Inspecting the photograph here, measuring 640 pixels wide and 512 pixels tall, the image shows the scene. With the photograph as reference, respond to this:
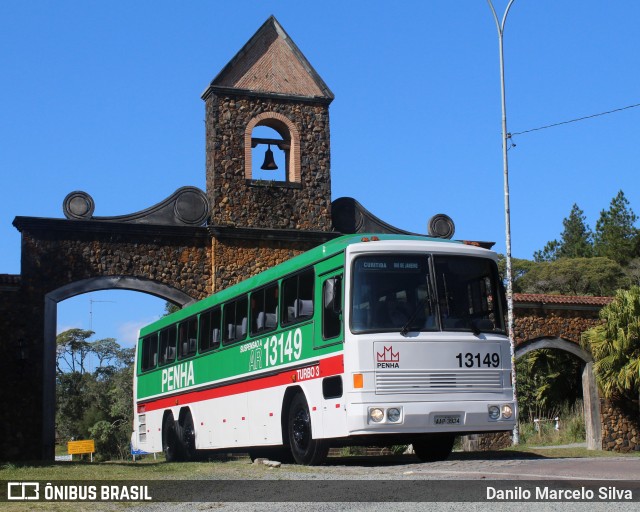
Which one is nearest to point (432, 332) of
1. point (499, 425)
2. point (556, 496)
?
point (499, 425)

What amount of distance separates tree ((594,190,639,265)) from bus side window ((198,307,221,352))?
5397 centimetres

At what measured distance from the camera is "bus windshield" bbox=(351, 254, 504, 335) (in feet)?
47.0

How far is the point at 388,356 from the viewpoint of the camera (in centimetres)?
1416

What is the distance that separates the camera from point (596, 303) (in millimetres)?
30734

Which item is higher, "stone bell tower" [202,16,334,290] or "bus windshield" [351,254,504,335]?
"stone bell tower" [202,16,334,290]

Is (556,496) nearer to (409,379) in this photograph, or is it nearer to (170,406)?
(409,379)

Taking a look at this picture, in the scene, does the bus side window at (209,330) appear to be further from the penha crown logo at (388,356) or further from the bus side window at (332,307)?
the penha crown logo at (388,356)

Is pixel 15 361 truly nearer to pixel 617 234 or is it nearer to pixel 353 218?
pixel 353 218

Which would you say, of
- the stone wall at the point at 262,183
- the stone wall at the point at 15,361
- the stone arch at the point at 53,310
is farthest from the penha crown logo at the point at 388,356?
the stone wall at the point at 262,183

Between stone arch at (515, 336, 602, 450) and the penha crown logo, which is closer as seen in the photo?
the penha crown logo

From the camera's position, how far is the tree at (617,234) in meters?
70.1

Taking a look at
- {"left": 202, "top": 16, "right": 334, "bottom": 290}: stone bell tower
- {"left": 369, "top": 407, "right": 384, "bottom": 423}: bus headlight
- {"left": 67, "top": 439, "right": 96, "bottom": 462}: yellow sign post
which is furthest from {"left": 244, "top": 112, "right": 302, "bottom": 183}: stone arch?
{"left": 67, "top": 439, "right": 96, "bottom": 462}: yellow sign post

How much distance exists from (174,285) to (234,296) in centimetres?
997

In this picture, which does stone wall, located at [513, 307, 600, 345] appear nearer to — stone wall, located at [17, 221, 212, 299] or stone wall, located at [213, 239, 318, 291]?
stone wall, located at [213, 239, 318, 291]
